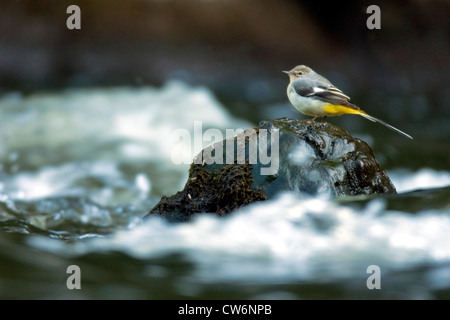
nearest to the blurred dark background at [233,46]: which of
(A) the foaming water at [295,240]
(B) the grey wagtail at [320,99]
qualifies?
(B) the grey wagtail at [320,99]

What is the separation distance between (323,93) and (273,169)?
4.26 ft

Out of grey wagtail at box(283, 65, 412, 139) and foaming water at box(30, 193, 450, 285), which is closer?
foaming water at box(30, 193, 450, 285)

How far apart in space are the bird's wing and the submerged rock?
711 mm

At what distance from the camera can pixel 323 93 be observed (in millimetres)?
6156

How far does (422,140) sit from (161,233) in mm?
7015

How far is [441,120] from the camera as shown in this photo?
12.0m

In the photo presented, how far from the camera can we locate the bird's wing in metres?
6.12

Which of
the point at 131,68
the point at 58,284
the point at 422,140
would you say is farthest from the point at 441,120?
the point at 58,284
